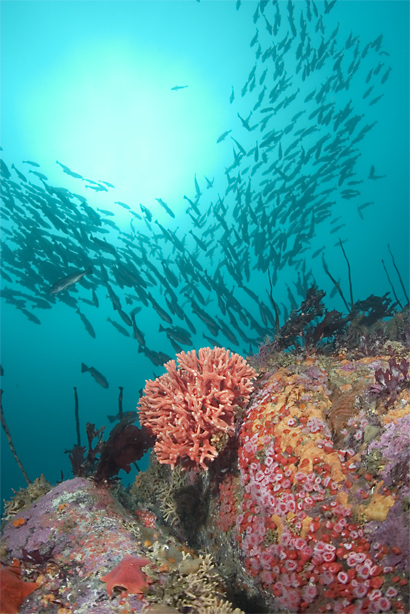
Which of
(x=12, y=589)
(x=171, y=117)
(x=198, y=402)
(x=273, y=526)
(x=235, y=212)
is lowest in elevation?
(x=12, y=589)

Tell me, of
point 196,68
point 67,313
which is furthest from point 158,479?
point 67,313

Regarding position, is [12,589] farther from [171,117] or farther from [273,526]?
[171,117]

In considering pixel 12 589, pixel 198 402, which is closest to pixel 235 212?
pixel 198 402

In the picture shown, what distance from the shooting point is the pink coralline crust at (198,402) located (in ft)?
10.5

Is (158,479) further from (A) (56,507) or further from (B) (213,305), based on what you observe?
(B) (213,305)

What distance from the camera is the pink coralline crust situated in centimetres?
321

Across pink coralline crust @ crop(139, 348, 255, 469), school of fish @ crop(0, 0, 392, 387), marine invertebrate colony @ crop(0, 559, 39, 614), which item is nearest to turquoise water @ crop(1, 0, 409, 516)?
school of fish @ crop(0, 0, 392, 387)

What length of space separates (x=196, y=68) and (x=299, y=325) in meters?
28.6

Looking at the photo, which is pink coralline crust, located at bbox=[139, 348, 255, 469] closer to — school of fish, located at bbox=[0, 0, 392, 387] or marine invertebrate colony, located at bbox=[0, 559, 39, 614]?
marine invertebrate colony, located at bbox=[0, 559, 39, 614]

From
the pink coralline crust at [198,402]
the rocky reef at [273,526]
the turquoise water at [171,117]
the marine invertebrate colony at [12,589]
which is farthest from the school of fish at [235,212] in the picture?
the marine invertebrate colony at [12,589]

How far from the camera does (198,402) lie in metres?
3.31

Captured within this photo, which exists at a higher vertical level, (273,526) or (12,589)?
(273,526)

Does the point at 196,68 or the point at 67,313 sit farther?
the point at 67,313

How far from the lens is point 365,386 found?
315 centimetres
